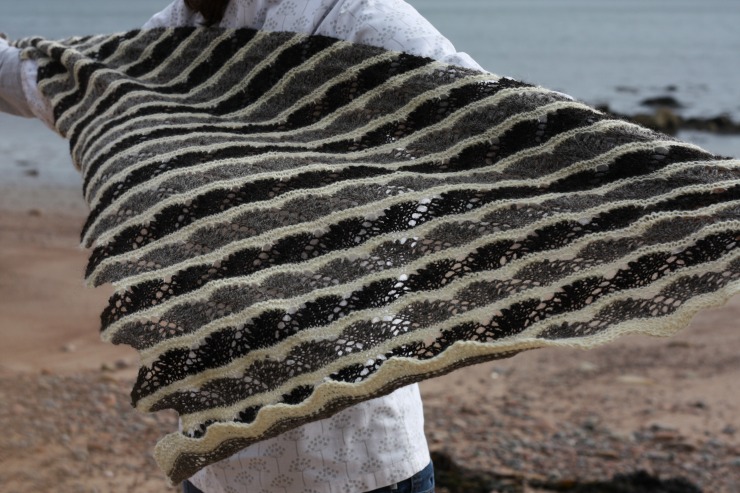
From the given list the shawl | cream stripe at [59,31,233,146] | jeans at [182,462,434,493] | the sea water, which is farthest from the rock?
the sea water

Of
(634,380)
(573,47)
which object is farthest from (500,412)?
(573,47)

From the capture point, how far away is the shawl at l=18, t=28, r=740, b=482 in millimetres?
1153

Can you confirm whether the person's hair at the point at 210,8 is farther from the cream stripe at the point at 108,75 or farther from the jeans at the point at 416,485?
the jeans at the point at 416,485

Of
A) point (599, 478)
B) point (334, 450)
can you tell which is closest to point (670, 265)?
point (334, 450)

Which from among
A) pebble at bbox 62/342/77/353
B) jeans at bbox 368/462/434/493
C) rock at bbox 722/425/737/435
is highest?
jeans at bbox 368/462/434/493

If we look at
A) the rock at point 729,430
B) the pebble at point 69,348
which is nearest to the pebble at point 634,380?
the rock at point 729,430

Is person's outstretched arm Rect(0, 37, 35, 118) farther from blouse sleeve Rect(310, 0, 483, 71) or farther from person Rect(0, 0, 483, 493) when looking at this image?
blouse sleeve Rect(310, 0, 483, 71)

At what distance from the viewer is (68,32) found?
2311 centimetres

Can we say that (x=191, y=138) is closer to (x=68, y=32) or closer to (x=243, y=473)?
(x=243, y=473)

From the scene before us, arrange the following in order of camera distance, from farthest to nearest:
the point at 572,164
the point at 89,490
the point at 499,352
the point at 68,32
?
1. the point at 68,32
2. the point at 89,490
3. the point at 572,164
4. the point at 499,352

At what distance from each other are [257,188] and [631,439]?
9.36 feet

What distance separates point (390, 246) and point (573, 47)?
81.9 feet

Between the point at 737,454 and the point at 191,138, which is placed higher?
the point at 191,138

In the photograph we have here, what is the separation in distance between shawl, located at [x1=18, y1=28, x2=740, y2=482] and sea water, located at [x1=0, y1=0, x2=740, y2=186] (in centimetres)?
847
